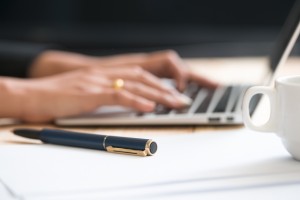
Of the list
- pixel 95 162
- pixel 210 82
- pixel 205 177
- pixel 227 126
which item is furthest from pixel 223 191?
pixel 210 82

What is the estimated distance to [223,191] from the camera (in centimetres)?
57

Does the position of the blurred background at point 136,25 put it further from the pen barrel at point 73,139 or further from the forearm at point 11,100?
the pen barrel at point 73,139

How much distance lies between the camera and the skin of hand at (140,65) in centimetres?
122

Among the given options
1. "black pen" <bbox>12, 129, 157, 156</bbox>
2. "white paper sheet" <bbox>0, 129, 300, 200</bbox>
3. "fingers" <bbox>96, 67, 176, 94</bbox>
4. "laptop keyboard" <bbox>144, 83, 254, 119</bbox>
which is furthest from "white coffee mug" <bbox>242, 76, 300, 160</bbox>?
"fingers" <bbox>96, 67, 176, 94</bbox>

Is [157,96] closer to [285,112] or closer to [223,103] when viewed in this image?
[223,103]

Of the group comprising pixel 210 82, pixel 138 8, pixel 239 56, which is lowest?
pixel 210 82

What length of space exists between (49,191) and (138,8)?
5.84 ft

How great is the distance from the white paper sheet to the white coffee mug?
0.03 meters

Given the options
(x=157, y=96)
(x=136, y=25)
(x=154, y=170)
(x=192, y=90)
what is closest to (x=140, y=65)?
(x=192, y=90)

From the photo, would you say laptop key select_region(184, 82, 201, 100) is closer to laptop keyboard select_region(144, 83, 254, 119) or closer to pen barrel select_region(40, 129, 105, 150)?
laptop keyboard select_region(144, 83, 254, 119)

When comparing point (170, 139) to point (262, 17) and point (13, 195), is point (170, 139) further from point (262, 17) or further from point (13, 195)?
point (262, 17)

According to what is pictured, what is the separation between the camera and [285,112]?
645 millimetres

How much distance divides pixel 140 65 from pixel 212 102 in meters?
0.33

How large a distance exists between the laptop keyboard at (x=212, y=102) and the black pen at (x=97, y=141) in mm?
234
